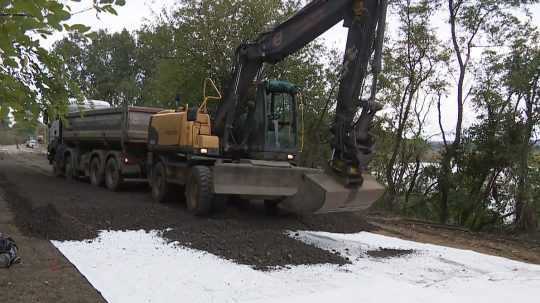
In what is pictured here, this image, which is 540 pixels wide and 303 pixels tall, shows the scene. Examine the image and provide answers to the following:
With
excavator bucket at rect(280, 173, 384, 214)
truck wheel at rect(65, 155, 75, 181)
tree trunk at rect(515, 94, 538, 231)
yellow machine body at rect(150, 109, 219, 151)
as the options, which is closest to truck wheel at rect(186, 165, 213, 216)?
yellow machine body at rect(150, 109, 219, 151)

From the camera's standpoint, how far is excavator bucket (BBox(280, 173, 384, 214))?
772 centimetres

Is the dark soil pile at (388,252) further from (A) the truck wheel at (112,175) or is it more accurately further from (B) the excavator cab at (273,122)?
(A) the truck wheel at (112,175)

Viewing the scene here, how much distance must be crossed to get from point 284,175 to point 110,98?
34.0 meters

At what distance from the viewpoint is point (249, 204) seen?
1140 cm

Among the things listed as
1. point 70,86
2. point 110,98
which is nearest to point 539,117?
point 70,86

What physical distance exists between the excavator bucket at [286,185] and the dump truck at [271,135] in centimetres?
2

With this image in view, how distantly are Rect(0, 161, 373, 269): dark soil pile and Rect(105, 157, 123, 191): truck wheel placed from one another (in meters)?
0.72

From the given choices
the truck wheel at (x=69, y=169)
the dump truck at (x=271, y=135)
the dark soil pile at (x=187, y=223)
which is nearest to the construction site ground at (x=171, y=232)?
the dark soil pile at (x=187, y=223)

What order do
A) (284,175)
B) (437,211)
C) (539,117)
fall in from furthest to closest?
(437,211)
(539,117)
(284,175)

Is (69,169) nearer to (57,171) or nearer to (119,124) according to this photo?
(57,171)

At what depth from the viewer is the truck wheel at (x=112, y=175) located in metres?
13.5

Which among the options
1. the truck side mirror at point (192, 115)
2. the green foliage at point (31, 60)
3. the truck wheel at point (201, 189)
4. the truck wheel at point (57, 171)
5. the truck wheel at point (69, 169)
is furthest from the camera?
the truck wheel at point (57, 171)

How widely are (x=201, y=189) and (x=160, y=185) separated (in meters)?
2.63

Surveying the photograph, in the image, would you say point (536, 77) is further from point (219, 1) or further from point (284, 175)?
point (219, 1)
